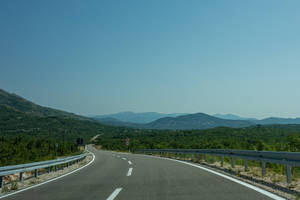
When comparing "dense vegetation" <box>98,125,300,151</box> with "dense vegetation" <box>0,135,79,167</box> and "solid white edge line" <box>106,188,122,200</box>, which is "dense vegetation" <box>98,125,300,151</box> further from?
"solid white edge line" <box>106,188,122,200</box>

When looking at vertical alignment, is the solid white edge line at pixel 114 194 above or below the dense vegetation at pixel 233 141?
above

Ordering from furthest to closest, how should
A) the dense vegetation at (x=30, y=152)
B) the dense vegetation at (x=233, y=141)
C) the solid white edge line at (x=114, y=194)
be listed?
the dense vegetation at (x=30, y=152), the dense vegetation at (x=233, y=141), the solid white edge line at (x=114, y=194)

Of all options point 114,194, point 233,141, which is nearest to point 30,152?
point 233,141

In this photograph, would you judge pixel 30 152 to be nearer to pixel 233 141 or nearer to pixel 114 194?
pixel 233 141

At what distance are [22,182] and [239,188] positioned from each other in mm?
7926

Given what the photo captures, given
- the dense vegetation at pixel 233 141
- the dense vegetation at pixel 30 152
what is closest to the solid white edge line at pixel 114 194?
the dense vegetation at pixel 233 141

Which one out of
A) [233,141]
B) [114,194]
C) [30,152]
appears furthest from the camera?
[30,152]

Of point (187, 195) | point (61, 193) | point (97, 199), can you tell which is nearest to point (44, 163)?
point (61, 193)


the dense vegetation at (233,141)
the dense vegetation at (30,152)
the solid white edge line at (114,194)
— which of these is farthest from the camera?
the dense vegetation at (30,152)

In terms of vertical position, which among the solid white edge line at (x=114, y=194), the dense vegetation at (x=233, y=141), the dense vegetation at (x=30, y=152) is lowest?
the dense vegetation at (x=30, y=152)

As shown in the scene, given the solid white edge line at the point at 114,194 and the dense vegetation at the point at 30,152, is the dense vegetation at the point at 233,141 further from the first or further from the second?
the solid white edge line at the point at 114,194

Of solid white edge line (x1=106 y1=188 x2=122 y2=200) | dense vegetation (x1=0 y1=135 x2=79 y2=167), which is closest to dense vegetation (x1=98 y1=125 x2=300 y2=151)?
dense vegetation (x1=0 y1=135 x2=79 y2=167)

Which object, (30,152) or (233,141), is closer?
(233,141)

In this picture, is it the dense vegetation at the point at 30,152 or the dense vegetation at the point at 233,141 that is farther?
the dense vegetation at the point at 30,152
